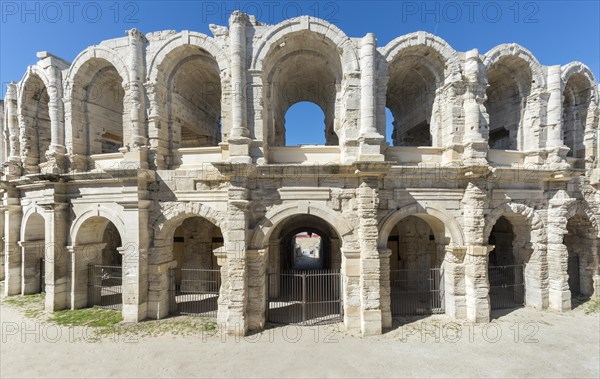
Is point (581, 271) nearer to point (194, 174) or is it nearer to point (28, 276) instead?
point (194, 174)

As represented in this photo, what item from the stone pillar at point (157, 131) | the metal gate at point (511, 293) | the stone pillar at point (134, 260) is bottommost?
the metal gate at point (511, 293)

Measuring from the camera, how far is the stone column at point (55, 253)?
10.5 meters

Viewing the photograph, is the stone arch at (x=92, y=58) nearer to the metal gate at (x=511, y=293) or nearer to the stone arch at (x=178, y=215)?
the stone arch at (x=178, y=215)

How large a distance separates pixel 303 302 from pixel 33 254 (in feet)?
44.8

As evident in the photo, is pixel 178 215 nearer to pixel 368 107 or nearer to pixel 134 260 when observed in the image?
pixel 134 260

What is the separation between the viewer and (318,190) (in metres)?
9.33

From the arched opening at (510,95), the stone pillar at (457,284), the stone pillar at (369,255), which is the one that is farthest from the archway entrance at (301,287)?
the arched opening at (510,95)

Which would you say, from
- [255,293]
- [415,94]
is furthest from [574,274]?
[255,293]

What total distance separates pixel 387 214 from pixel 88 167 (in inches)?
486

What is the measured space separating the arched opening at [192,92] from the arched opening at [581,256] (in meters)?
17.5

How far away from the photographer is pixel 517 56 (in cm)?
1080

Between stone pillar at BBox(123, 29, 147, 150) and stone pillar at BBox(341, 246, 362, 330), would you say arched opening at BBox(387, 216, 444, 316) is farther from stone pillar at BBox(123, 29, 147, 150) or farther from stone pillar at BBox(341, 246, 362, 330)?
stone pillar at BBox(123, 29, 147, 150)

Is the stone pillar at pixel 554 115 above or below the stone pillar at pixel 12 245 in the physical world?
above

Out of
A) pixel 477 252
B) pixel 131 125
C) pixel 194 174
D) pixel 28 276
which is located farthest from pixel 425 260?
pixel 28 276
